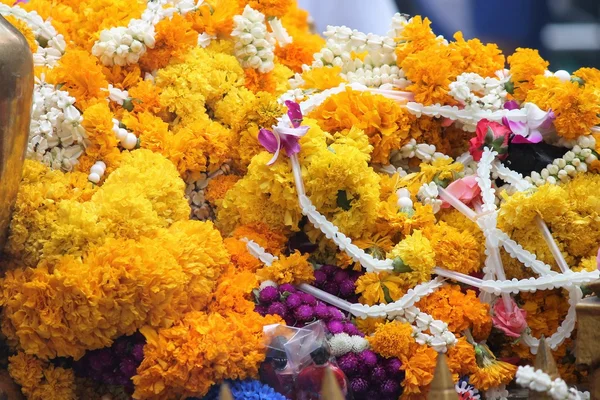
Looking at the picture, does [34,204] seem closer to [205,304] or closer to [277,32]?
[205,304]

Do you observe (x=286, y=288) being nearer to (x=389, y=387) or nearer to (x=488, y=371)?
(x=389, y=387)

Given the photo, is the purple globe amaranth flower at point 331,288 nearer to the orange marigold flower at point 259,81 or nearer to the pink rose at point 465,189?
the pink rose at point 465,189

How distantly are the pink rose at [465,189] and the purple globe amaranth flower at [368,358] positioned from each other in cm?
48

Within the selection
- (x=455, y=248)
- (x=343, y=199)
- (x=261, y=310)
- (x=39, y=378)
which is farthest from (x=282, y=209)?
(x=39, y=378)

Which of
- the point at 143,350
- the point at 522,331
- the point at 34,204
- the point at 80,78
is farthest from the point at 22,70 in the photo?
the point at 522,331

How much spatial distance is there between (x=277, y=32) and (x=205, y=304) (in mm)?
1005

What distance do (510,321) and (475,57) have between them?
2.44ft

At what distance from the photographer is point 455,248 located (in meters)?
2.22

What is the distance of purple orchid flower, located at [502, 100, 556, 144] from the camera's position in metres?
2.39

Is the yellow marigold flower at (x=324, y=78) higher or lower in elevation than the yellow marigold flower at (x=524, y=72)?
lower

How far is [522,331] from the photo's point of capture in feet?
7.33

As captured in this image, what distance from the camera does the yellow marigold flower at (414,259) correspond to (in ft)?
7.11

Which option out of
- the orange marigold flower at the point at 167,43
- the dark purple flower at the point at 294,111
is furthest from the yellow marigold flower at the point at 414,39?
the orange marigold flower at the point at 167,43

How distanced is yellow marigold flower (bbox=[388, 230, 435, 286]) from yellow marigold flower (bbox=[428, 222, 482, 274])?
30 mm
